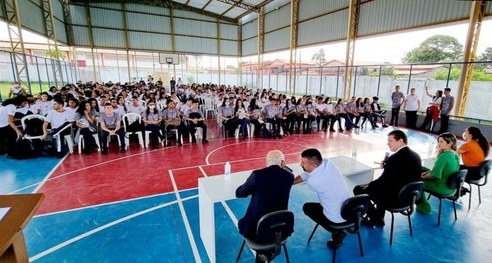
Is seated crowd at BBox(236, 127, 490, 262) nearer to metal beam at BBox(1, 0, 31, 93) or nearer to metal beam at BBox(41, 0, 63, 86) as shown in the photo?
metal beam at BBox(1, 0, 31, 93)

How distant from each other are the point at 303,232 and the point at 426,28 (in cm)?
1016

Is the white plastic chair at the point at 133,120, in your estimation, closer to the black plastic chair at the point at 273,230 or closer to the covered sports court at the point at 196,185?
the covered sports court at the point at 196,185

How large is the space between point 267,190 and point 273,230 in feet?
1.16

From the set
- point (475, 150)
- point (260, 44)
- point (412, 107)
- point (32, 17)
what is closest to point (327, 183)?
point (475, 150)

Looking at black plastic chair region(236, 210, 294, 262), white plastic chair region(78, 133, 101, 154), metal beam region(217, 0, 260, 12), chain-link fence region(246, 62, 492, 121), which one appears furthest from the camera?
metal beam region(217, 0, 260, 12)

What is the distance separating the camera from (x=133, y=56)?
20.0 meters

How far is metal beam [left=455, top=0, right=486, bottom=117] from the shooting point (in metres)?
7.83

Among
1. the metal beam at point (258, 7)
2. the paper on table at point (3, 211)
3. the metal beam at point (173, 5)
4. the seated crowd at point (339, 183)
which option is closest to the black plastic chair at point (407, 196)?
the seated crowd at point (339, 183)

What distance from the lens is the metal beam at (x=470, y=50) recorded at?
783cm

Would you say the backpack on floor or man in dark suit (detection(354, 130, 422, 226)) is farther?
the backpack on floor

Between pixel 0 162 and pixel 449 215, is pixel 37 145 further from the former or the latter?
pixel 449 215

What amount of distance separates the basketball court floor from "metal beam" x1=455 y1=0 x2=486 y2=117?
17.4 ft

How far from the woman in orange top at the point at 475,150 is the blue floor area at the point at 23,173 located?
23.0 feet

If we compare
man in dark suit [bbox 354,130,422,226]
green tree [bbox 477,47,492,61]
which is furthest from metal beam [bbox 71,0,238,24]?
man in dark suit [bbox 354,130,422,226]
